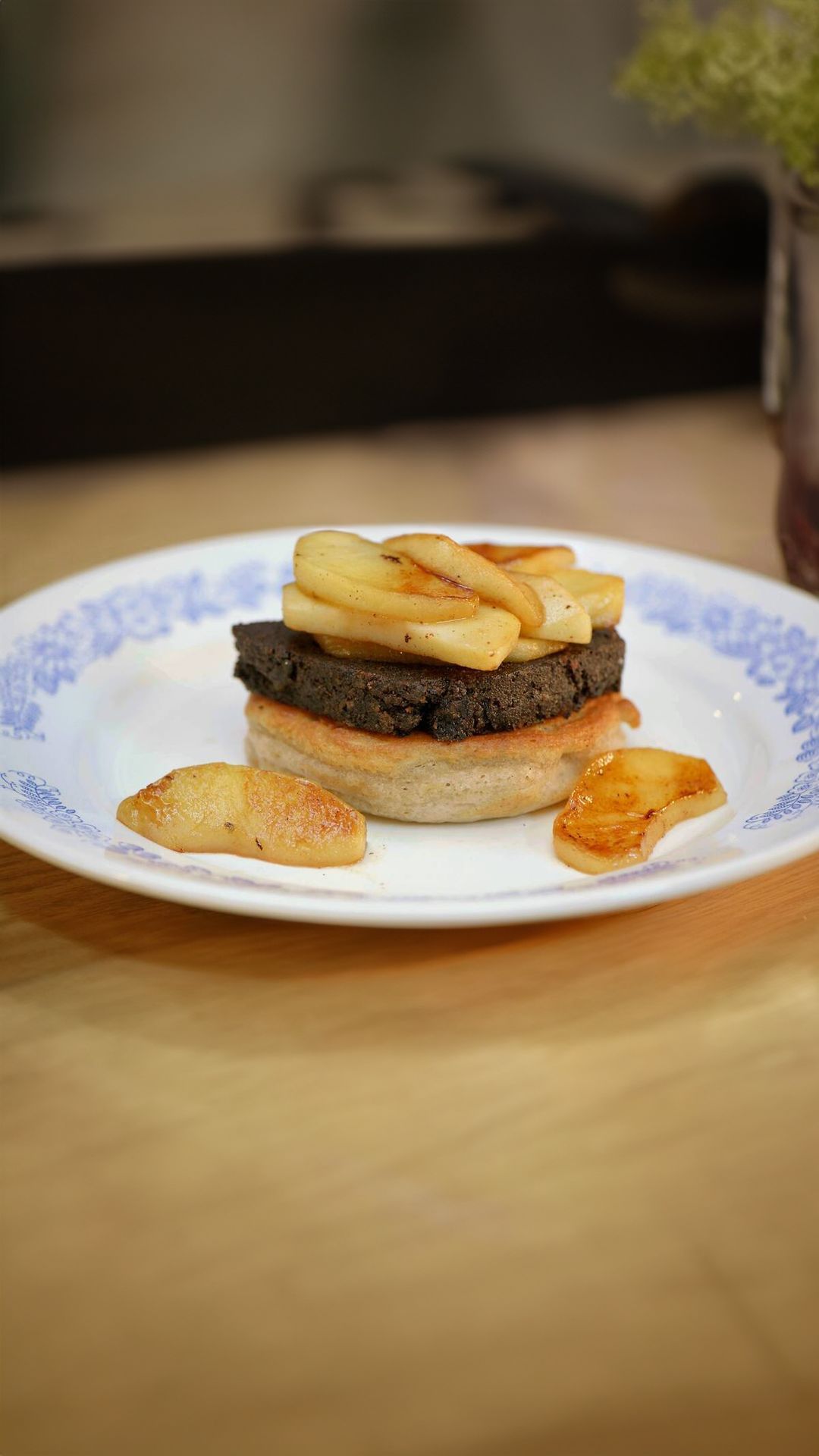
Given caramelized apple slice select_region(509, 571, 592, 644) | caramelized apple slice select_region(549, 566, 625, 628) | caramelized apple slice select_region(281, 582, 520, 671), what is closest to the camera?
caramelized apple slice select_region(281, 582, 520, 671)

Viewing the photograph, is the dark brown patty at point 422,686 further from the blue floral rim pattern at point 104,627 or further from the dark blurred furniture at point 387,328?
the dark blurred furniture at point 387,328

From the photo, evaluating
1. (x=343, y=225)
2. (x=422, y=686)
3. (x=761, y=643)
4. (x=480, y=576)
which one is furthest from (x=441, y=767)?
(x=343, y=225)

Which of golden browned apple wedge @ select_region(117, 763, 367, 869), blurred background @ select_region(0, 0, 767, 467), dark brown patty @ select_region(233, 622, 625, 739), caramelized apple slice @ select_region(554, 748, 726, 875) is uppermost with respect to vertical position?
blurred background @ select_region(0, 0, 767, 467)

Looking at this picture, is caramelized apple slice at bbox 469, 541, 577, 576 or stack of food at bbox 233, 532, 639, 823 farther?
caramelized apple slice at bbox 469, 541, 577, 576

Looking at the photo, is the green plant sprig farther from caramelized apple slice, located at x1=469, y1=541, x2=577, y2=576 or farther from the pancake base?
the pancake base

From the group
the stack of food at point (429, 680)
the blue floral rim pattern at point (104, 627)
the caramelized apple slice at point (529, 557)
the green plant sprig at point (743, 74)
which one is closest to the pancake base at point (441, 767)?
the stack of food at point (429, 680)

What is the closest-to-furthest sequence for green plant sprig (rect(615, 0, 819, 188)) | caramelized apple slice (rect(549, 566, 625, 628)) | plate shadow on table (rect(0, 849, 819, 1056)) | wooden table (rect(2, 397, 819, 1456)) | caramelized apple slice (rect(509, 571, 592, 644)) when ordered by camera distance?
wooden table (rect(2, 397, 819, 1456)) < plate shadow on table (rect(0, 849, 819, 1056)) < caramelized apple slice (rect(509, 571, 592, 644)) < caramelized apple slice (rect(549, 566, 625, 628)) < green plant sprig (rect(615, 0, 819, 188))

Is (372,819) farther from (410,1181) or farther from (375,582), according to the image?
(410,1181)

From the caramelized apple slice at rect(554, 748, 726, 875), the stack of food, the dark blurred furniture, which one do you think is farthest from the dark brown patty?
the dark blurred furniture
